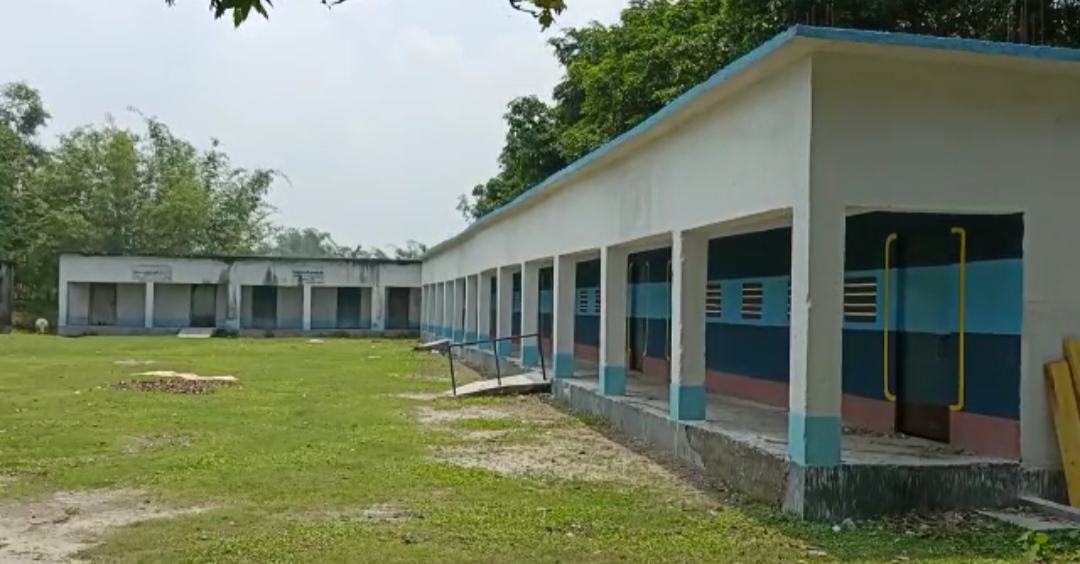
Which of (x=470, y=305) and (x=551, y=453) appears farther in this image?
(x=470, y=305)

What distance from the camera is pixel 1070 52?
7.23m

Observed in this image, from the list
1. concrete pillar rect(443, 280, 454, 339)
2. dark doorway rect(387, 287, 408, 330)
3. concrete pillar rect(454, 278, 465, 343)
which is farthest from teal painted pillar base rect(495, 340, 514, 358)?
dark doorway rect(387, 287, 408, 330)

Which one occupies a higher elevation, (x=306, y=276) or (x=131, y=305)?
(x=306, y=276)

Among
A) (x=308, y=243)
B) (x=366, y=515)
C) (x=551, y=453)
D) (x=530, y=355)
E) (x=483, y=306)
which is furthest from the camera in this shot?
(x=308, y=243)

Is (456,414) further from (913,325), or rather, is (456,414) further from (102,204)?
(102,204)

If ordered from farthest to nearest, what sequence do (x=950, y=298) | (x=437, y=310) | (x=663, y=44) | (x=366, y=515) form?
(x=437, y=310)
(x=663, y=44)
(x=950, y=298)
(x=366, y=515)

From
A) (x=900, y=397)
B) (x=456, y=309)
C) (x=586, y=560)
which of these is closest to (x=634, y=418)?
(x=900, y=397)

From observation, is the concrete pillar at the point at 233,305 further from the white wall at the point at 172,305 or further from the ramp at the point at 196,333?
the white wall at the point at 172,305

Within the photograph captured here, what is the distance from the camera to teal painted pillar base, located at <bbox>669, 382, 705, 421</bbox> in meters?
9.90

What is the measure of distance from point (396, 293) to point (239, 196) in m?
17.5

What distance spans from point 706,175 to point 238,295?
33.9m

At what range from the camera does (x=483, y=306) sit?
24625 millimetres

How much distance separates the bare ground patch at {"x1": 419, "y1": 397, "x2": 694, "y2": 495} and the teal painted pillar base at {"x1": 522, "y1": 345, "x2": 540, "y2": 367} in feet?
19.0

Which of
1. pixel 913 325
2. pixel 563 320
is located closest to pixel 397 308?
pixel 563 320
